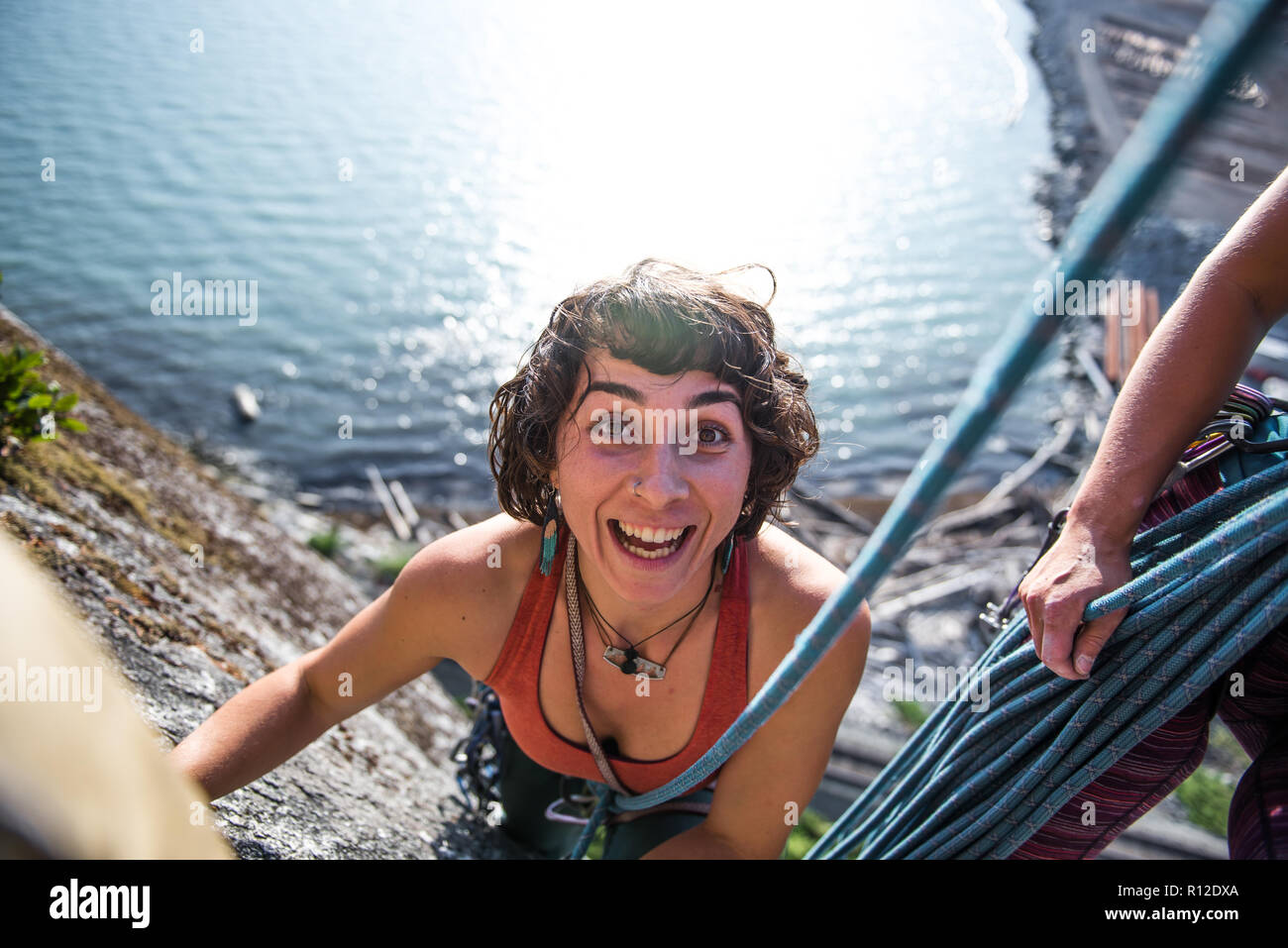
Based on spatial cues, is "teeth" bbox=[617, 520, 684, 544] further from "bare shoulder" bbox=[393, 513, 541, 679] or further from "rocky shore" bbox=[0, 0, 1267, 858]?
"rocky shore" bbox=[0, 0, 1267, 858]

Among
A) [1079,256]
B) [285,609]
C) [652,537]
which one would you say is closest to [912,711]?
[285,609]

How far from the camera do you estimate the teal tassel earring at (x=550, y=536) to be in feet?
7.91

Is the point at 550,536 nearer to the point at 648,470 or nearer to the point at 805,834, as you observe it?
the point at 648,470

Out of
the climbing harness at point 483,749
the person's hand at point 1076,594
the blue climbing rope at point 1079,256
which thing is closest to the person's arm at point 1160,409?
the person's hand at point 1076,594

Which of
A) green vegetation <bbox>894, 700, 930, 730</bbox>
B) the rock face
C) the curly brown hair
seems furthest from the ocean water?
the curly brown hair

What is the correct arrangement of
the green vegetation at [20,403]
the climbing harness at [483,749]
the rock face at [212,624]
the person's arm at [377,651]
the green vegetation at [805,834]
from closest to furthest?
the person's arm at [377,651], the rock face at [212,624], the green vegetation at [20,403], the climbing harness at [483,749], the green vegetation at [805,834]

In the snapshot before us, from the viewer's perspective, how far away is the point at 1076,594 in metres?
1.71

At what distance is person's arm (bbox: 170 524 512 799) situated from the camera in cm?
229

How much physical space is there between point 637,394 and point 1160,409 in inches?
40.2

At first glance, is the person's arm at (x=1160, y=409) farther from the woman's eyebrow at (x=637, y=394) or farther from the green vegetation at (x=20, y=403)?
the green vegetation at (x=20, y=403)

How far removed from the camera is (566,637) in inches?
96.5

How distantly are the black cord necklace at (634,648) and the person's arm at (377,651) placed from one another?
0.27 metres
